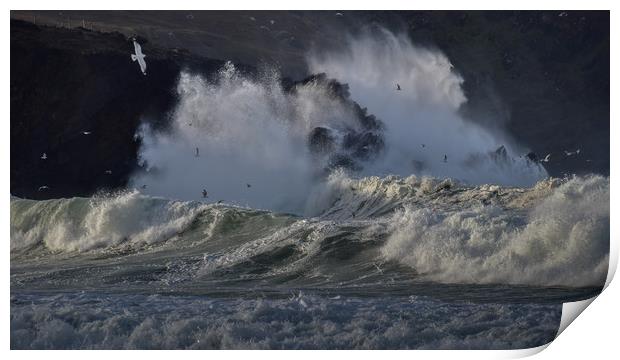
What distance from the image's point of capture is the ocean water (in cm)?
905

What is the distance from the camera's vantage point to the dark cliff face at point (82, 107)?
63.4 ft

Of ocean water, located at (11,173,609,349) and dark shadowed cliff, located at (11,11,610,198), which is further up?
dark shadowed cliff, located at (11,11,610,198)

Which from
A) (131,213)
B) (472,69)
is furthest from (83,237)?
(472,69)

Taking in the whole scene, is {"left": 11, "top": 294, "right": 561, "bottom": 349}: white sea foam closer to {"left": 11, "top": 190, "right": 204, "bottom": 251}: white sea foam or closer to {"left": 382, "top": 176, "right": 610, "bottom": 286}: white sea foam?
{"left": 382, "top": 176, "right": 610, "bottom": 286}: white sea foam

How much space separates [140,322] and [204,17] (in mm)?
4820

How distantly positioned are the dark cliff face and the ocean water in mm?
2345

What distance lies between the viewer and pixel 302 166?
1898cm

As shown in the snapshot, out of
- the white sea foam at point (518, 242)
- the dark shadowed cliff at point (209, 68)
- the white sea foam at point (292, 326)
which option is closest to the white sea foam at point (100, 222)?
the dark shadowed cliff at point (209, 68)

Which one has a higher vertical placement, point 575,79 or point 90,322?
point 575,79

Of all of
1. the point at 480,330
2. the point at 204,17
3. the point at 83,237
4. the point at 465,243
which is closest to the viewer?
the point at 480,330

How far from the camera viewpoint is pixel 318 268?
12.4 m

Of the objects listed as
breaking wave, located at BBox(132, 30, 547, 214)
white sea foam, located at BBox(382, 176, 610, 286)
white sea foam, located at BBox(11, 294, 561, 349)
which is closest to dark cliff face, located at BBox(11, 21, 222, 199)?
breaking wave, located at BBox(132, 30, 547, 214)
